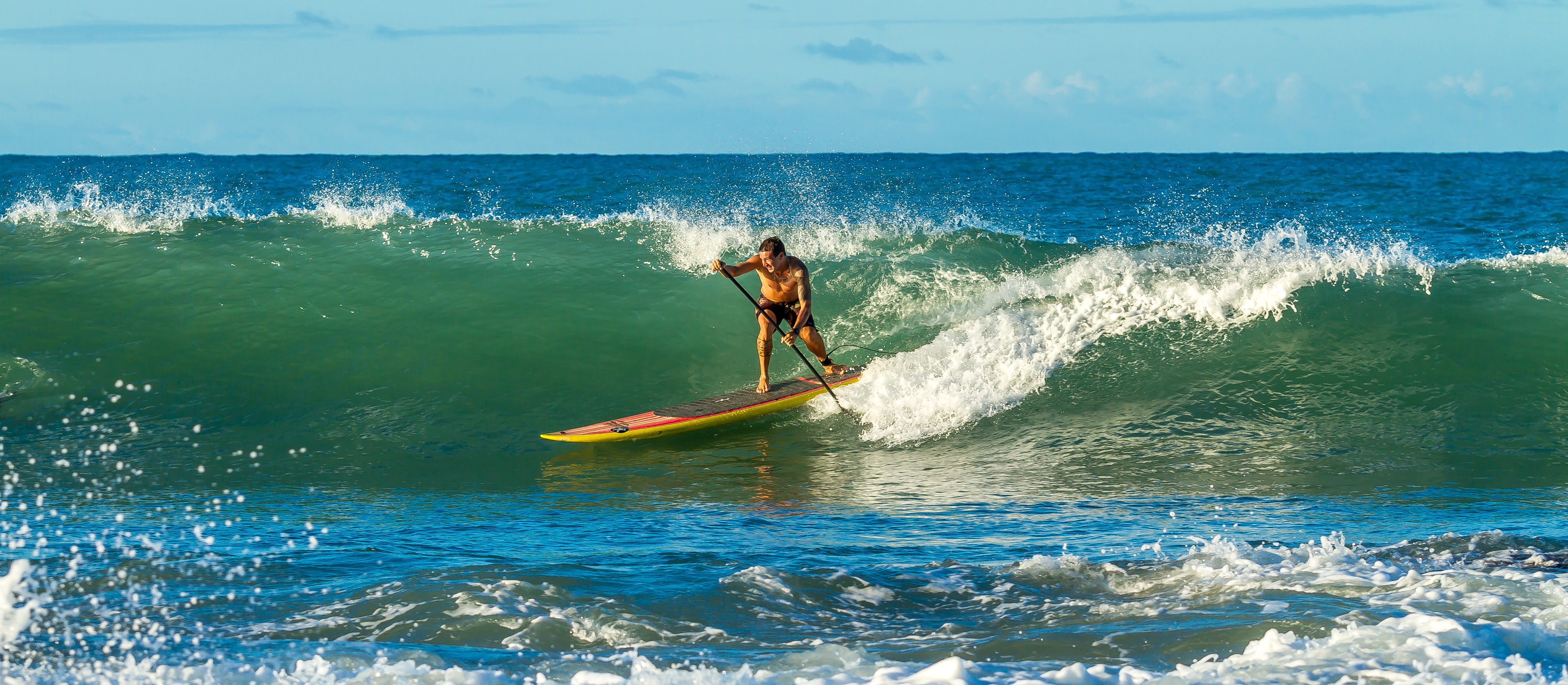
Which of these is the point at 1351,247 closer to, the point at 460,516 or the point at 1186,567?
the point at 1186,567

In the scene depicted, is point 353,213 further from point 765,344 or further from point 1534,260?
point 1534,260

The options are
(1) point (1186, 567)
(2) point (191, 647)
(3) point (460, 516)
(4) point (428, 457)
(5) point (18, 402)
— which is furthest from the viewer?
(5) point (18, 402)

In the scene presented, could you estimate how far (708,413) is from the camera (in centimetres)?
843

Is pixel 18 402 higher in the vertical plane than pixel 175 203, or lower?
lower

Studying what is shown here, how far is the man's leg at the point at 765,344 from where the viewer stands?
8.98 meters

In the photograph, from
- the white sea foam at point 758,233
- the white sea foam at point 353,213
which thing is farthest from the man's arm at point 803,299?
the white sea foam at point 353,213

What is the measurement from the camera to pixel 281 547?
5.42 m

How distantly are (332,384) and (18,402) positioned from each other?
95.1 inches

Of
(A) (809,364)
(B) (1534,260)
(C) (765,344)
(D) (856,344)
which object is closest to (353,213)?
(D) (856,344)

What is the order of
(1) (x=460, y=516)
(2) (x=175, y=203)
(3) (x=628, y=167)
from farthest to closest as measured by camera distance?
(3) (x=628, y=167) < (2) (x=175, y=203) < (1) (x=460, y=516)

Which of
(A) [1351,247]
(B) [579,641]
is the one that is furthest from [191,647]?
(A) [1351,247]

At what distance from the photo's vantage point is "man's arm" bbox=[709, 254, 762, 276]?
840 centimetres

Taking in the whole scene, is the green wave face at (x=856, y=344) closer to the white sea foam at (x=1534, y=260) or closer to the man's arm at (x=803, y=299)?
the white sea foam at (x=1534, y=260)

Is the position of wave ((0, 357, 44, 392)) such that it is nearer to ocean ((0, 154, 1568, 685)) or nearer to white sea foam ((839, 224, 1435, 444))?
ocean ((0, 154, 1568, 685))
